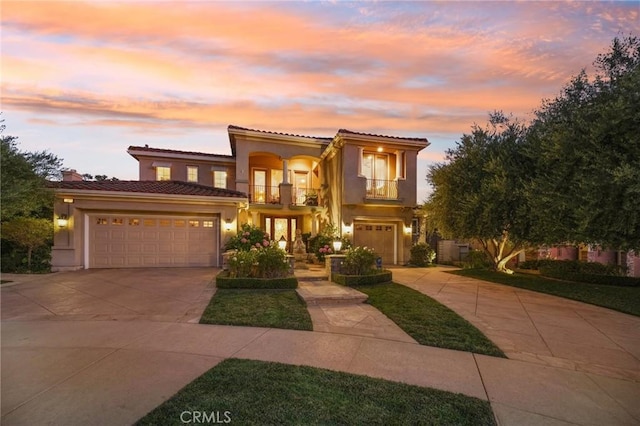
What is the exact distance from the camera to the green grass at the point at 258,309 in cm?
610

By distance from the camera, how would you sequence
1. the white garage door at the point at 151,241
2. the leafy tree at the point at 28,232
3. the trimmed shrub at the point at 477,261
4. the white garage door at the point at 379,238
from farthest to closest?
the trimmed shrub at the point at 477,261
the white garage door at the point at 379,238
the white garage door at the point at 151,241
the leafy tree at the point at 28,232

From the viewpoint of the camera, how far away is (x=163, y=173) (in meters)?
18.3

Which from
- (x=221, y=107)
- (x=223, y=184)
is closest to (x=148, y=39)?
(x=221, y=107)

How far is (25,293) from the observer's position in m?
8.58

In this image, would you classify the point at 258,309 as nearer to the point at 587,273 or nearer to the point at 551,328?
the point at 551,328

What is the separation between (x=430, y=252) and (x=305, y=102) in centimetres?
1006

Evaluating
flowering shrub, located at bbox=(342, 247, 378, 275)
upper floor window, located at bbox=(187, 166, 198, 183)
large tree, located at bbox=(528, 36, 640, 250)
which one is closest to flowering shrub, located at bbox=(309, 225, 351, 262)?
flowering shrub, located at bbox=(342, 247, 378, 275)

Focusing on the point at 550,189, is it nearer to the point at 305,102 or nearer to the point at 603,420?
the point at 603,420

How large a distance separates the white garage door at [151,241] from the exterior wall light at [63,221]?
0.77 m

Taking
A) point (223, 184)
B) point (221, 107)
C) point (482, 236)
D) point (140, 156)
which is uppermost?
point (221, 107)

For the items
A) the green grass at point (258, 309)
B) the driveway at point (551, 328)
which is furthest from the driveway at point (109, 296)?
the driveway at point (551, 328)

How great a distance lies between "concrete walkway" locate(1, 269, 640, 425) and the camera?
10.5 ft

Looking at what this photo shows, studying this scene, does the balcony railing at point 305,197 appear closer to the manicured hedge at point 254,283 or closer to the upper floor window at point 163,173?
the upper floor window at point 163,173

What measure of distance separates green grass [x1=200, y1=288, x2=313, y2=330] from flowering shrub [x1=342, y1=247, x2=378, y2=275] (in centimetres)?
252
